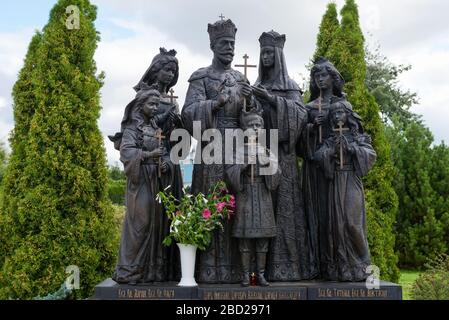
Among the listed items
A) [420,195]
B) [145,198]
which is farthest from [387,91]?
[145,198]

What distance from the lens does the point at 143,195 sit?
7641 mm

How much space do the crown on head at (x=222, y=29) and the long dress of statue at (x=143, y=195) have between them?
125cm

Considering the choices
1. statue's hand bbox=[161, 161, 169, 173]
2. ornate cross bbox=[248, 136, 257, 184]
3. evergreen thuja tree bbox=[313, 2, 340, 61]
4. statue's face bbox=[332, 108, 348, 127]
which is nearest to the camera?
ornate cross bbox=[248, 136, 257, 184]

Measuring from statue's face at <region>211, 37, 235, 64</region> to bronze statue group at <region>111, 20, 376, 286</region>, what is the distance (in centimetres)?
1

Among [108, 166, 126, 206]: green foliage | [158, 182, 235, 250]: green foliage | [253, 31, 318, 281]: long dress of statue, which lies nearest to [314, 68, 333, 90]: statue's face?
[253, 31, 318, 281]: long dress of statue

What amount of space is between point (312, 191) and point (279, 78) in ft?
5.67

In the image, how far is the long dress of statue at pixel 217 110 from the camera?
25.7 ft

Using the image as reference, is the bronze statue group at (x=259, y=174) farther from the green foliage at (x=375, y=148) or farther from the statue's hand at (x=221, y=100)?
the green foliage at (x=375, y=148)

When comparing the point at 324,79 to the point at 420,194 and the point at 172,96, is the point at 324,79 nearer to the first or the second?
the point at 172,96

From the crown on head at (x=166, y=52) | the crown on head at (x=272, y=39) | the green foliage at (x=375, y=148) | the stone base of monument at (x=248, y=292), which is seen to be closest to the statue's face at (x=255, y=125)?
the crown on head at (x=272, y=39)

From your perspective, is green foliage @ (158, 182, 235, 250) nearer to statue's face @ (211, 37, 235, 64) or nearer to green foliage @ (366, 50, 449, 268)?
statue's face @ (211, 37, 235, 64)

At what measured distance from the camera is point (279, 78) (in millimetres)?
8477

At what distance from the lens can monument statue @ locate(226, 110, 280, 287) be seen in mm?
7336
